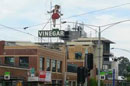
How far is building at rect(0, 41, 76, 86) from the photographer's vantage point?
52.8 m

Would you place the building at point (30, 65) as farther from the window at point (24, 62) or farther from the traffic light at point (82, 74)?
the traffic light at point (82, 74)

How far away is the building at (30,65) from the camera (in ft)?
173

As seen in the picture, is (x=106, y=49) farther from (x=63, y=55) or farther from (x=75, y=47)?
(x=63, y=55)

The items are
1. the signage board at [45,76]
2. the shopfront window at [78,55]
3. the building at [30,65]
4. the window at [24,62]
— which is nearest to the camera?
the building at [30,65]

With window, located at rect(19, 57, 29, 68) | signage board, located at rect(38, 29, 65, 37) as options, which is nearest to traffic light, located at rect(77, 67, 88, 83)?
window, located at rect(19, 57, 29, 68)

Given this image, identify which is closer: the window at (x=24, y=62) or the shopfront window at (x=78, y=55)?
the window at (x=24, y=62)

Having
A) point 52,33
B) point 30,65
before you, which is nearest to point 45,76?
point 30,65

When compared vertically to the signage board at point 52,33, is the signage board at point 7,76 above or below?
below

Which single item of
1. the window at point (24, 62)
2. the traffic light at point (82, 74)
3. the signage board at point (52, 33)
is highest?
the signage board at point (52, 33)

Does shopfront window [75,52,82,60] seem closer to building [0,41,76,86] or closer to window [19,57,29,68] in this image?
building [0,41,76,86]

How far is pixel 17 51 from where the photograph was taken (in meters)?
62.5

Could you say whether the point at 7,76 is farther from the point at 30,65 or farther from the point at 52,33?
the point at 52,33

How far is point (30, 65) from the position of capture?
61.6 metres

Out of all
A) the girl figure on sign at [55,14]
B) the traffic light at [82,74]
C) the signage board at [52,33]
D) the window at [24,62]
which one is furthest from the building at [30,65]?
the traffic light at [82,74]
